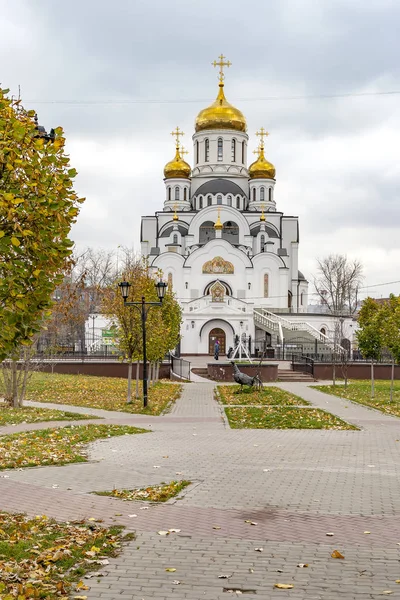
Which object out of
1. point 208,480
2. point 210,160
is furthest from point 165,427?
point 210,160

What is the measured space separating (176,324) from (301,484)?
24221 mm

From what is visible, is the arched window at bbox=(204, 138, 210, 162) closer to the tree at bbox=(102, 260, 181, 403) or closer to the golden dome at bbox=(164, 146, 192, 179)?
the golden dome at bbox=(164, 146, 192, 179)

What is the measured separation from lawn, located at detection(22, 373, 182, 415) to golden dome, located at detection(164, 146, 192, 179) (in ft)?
142

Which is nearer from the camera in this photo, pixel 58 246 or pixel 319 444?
pixel 58 246

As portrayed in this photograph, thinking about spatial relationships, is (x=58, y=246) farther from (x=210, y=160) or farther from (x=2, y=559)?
(x=210, y=160)

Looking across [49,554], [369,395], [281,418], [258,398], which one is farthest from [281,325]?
[49,554]

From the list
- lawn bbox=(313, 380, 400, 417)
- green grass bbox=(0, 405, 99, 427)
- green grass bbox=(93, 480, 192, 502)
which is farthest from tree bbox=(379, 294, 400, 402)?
green grass bbox=(93, 480, 192, 502)

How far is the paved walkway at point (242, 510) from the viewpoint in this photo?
240 inches

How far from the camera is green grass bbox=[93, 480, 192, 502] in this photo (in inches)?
355

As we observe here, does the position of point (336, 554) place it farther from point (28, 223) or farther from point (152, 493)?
point (28, 223)

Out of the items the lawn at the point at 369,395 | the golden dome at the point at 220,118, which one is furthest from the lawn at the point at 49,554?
the golden dome at the point at 220,118

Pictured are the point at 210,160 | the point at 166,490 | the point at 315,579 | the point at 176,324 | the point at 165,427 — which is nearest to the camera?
the point at 315,579

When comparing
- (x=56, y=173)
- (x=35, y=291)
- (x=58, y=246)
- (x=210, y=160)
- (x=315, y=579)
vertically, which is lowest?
(x=315, y=579)

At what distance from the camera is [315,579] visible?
6.14m
